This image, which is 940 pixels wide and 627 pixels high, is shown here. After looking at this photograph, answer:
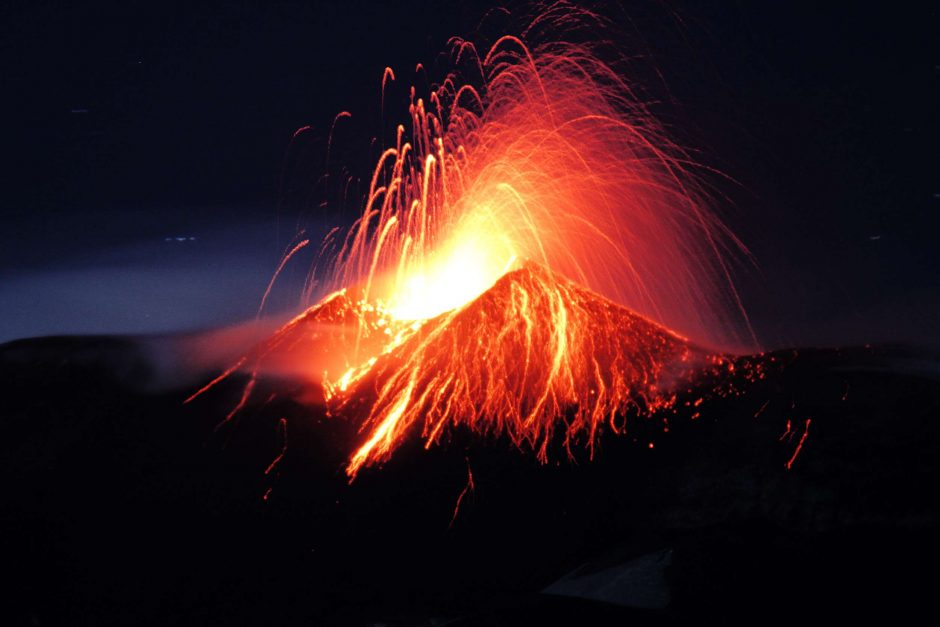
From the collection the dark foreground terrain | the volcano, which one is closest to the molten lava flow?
the volcano

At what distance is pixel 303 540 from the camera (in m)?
13.1

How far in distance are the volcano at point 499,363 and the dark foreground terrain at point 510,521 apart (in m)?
0.80

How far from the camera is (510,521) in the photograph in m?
12.6

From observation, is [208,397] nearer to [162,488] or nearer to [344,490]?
[162,488]

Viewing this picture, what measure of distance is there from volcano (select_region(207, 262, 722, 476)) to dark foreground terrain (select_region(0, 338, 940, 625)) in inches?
31.7

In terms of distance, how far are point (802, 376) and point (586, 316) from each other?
5.78m

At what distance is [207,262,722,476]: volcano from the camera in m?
14.9

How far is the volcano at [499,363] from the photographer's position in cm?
1486

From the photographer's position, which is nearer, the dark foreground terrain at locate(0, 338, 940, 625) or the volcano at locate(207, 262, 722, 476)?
the dark foreground terrain at locate(0, 338, 940, 625)

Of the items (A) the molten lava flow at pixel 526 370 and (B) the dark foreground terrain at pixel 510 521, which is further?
(A) the molten lava flow at pixel 526 370

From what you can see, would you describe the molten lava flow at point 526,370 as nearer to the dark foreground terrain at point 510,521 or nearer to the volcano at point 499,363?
the volcano at point 499,363

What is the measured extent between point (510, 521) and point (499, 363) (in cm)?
537

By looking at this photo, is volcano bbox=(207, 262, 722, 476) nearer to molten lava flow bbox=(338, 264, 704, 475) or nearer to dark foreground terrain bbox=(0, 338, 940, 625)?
molten lava flow bbox=(338, 264, 704, 475)

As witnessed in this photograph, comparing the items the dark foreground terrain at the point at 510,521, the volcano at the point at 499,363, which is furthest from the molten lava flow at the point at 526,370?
the dark foreground terrain at the point at 510,521
